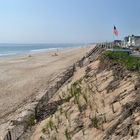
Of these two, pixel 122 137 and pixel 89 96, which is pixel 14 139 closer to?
pixel 89 96

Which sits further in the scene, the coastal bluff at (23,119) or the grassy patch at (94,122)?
the coastal bluff at (23,119)

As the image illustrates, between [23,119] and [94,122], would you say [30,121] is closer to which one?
[23,119]

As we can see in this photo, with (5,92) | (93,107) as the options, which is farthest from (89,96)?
(5,92)

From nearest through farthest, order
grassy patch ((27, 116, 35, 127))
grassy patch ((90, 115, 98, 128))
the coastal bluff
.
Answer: grassy patch ((90, 115, 98, 128))
the coastal bluff
grassy patch ((27, 116, 35, 127))

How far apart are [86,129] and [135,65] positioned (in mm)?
5539

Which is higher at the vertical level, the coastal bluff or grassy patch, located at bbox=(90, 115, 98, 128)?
grassy patch, located at bbox=(90, 115, 98, 128)

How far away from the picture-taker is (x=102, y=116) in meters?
13.2

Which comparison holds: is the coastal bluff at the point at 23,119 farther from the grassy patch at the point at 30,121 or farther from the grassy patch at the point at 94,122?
the grassy patch at the point at 94,122

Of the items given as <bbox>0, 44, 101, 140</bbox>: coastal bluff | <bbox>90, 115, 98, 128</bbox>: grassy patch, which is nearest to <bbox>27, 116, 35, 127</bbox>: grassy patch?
<bbox>0, 44, 101, 140</bbox>: coastal bluff

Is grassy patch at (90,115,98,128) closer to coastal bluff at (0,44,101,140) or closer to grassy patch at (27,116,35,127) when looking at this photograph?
coastal bluff at (0,44,101,140)

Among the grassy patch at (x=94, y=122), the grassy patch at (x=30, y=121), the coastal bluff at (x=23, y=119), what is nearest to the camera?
the grassy patch at (x=94, y=122)

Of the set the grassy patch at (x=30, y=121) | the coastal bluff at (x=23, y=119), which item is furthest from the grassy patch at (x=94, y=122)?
the grassy patch at (x=30, y=121)

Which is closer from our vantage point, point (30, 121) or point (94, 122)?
point (94, 122)

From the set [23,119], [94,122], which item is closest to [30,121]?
[23,119]
